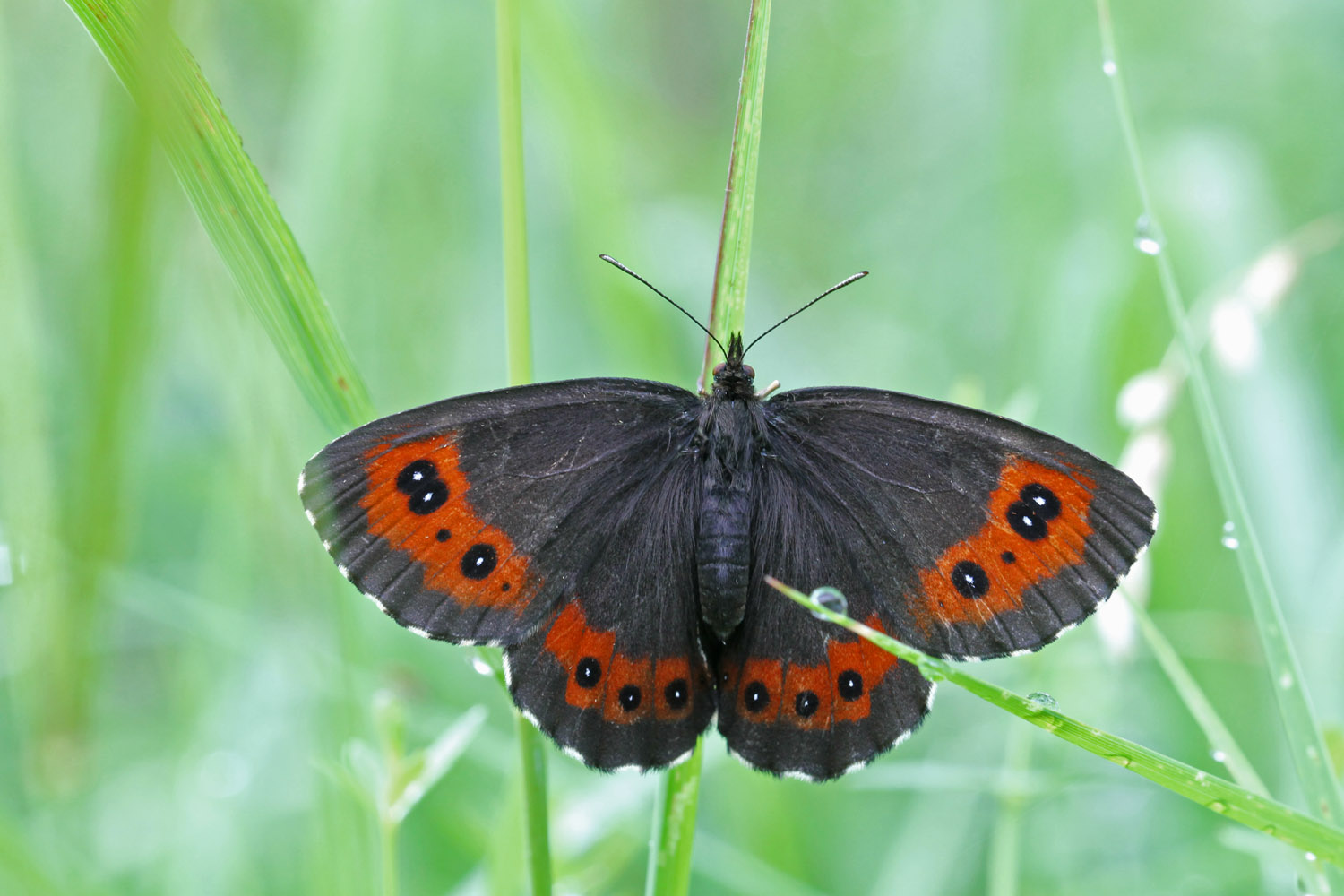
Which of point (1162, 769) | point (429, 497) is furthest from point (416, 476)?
point (1162, 769)

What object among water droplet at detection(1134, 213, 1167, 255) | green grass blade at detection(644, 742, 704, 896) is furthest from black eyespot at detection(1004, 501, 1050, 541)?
green grass blade at detection(644, 742, 704, 896)

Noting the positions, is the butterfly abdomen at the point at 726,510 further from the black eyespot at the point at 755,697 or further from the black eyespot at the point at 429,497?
the black eyespot at the point at 429,497

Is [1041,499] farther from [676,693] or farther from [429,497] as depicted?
[429,497]

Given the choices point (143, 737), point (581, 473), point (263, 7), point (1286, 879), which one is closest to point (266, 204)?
point (581, 473)

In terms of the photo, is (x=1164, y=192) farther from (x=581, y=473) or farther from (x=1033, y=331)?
(x=581, y=473)

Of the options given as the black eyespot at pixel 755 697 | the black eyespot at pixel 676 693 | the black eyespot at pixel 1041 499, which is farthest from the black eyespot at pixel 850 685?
the black eyespot at pixel 1041 499

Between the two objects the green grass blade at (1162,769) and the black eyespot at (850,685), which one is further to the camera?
the black eyespot at (850,685)
